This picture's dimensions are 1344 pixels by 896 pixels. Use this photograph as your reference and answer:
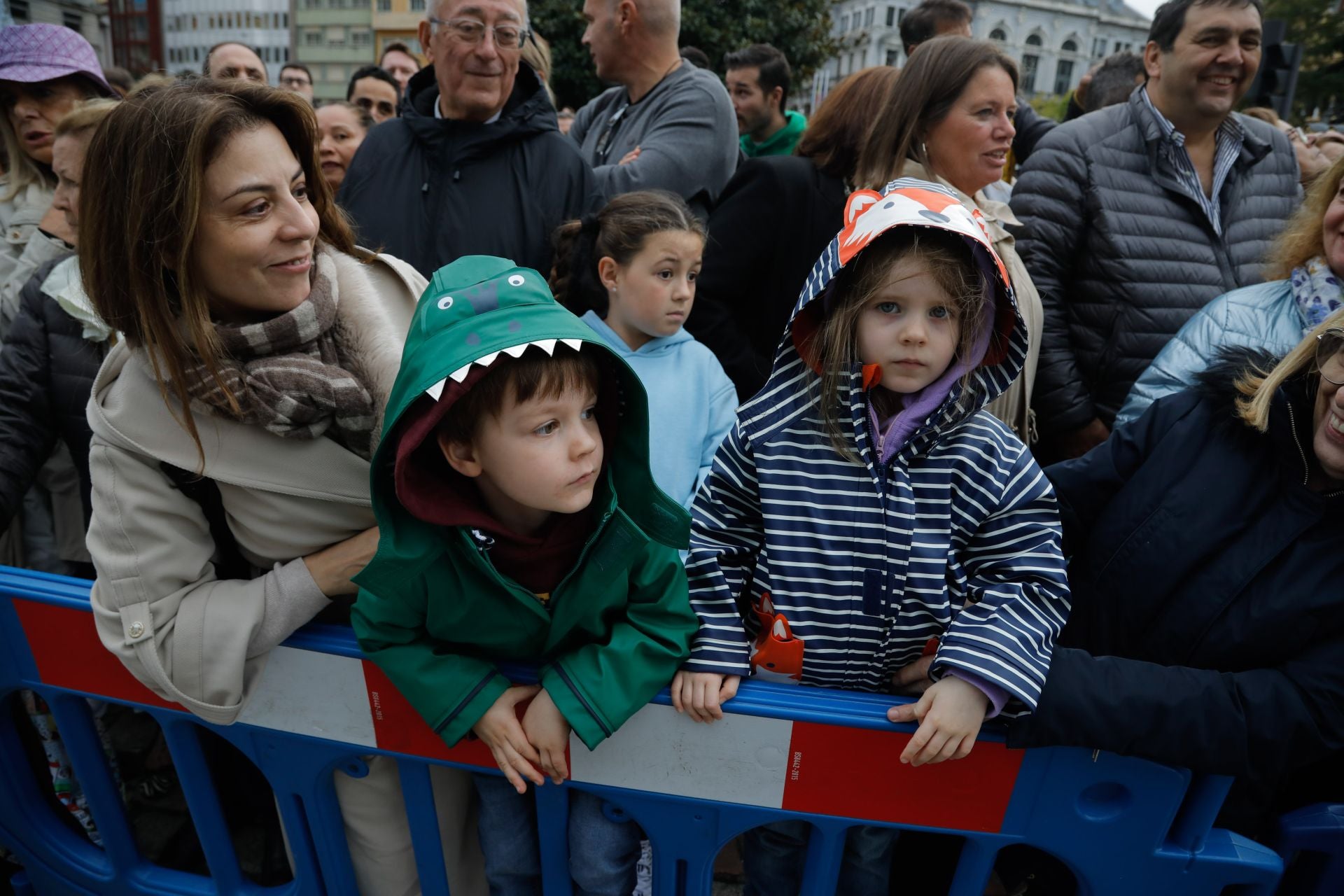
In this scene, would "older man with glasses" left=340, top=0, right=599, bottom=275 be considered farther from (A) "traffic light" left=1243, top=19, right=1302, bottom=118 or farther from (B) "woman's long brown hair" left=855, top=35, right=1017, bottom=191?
(A) "traffic light" left=1243, top=19, right=1302, bottom=118

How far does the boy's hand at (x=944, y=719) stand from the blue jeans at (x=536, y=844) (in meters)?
0.65

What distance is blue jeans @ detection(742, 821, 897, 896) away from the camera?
1.75 metres

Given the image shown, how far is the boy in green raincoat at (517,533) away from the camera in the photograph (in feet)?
4.60

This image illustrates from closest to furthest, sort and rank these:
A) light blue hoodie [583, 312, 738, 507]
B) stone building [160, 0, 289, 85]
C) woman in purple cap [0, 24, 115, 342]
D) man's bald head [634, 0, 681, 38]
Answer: light blue hoodie [583, 312, 738, 507] → woman in purple cap [0, 24, 115, 342] → man's bald head [634, 0, 681, 38] → stone building [160, 0, 289, 85]

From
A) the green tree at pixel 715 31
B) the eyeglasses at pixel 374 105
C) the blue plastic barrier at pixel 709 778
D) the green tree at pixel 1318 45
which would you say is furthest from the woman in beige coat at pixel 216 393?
the green tree at pixel 1318 45

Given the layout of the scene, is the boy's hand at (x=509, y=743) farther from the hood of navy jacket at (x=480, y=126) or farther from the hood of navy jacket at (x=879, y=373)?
the hood of navy jacket at (x=480, y=126)

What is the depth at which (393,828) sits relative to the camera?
1.86m

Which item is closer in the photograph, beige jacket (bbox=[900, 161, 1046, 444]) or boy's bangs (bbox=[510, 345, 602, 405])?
boy's bangs (bbox=[510, 345, 602, 405])

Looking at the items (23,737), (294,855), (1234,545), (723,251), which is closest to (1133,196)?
(723,251)

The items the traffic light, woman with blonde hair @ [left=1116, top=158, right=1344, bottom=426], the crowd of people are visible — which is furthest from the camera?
the traffic light

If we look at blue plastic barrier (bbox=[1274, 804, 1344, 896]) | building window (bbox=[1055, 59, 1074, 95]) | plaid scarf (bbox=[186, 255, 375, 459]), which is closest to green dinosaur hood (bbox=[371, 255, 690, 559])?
plaid scarf (bbox=[186, 255, 375, 459])

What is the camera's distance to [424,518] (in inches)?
56.6

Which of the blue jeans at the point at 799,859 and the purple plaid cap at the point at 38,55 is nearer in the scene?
the blue jeans at the point at 799,859

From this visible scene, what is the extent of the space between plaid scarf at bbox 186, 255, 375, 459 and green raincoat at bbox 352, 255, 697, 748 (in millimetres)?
203
